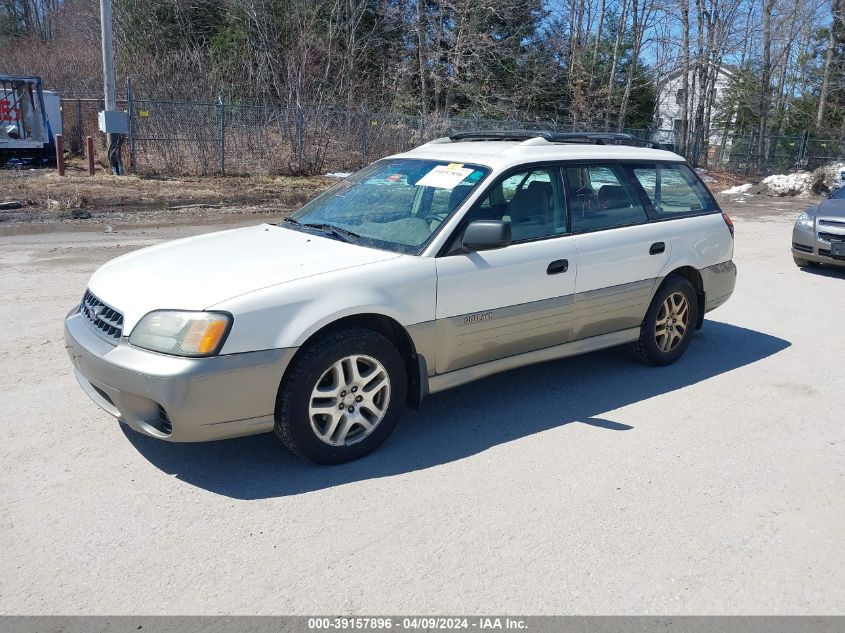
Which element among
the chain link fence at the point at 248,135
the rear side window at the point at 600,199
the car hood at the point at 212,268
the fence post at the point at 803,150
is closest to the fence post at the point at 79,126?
the chain link fence at the point at 248,135

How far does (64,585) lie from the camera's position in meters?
3.06

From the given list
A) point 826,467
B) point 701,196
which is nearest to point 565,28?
point 701,196

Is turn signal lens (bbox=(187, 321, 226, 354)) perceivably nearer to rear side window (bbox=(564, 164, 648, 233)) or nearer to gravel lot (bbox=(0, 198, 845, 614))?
gravel lot (bbox=(0, 198, 845, 614))

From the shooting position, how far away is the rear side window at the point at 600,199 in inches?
208

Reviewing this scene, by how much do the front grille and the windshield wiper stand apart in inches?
55.4

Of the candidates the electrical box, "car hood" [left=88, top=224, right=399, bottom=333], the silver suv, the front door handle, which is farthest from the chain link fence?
the front door handle

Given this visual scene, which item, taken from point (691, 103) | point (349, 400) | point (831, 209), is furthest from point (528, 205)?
point (691, 103)

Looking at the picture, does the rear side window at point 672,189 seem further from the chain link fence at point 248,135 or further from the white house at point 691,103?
the white house at point 691,103

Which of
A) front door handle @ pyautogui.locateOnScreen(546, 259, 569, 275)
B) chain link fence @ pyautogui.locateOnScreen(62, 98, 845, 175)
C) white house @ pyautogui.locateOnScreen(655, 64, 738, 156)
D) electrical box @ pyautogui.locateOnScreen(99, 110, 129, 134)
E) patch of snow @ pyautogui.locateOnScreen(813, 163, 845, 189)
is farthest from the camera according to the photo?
white house @ pyautogui.locateOnScreen(655, 64, 738, 156)

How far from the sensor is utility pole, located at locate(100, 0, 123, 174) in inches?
685

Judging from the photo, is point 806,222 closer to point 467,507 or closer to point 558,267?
point 558,267

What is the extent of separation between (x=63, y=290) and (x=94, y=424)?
3.79m
